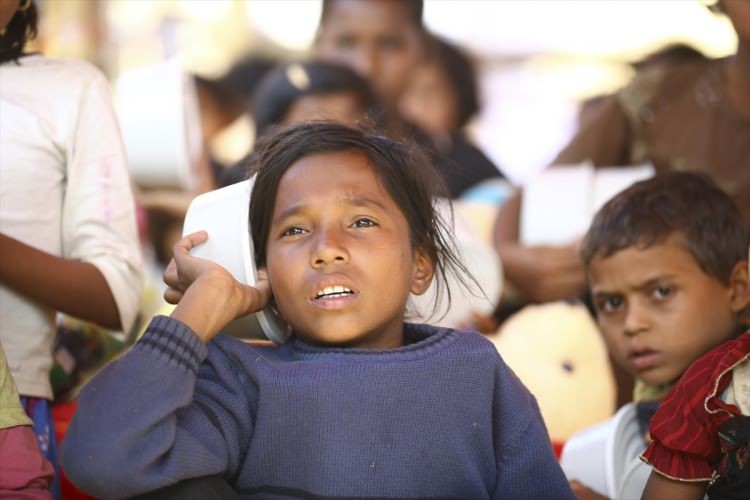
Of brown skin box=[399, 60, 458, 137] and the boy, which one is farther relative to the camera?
brown skin box=[399, 60, 458, 137]

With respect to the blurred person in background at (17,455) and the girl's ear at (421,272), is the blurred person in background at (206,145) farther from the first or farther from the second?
the blurred person in background at (17,455)

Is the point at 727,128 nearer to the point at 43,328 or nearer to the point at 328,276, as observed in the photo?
the point at 328,276

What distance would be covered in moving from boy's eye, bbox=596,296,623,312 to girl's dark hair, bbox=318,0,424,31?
2431mm

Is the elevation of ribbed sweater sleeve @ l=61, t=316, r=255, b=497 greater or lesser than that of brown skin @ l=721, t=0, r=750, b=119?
lesser

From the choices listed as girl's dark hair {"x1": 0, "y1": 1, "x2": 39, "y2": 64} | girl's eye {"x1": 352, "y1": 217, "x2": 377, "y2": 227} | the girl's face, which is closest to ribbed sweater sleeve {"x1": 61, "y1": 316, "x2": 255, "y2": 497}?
the girl's face

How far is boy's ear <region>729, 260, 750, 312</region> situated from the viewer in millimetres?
2074

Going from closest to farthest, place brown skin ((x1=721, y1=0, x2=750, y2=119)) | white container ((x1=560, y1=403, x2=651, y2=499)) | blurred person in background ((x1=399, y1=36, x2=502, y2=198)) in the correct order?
white container ((x1=560, y1=403, x2=651, y2=499)) → brown skin ((x1=721, y1=0, x2=750, y2=119)) → blurred person in background ((x1=399, y1=36, x2=502, y2=198))

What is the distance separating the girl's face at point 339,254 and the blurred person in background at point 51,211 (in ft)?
1.26

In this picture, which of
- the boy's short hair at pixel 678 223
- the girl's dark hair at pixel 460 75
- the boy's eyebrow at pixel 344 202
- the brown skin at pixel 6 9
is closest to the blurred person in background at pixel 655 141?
the boy's short hair at pixel 678 223

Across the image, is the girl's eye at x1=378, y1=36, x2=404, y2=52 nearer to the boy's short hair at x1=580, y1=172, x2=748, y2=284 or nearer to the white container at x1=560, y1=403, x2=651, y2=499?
the boy's short hair at x1=580, y1=172, x2=748, y2=284

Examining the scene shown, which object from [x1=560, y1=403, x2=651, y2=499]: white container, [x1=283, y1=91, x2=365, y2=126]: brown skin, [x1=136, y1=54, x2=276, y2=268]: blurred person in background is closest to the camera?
[x1=560, y1=403, x2=651, y2=499]: white container

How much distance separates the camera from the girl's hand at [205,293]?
1461 millimetres

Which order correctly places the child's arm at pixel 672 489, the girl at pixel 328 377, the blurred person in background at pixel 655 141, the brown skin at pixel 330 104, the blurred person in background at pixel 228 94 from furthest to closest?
the blurred person in background at pixel 228 94 < the brown skin at pixel 330 104 < the blurred person in background at pixel 655 141 < the child's arm at pixel 672 489 < the girl at pixel 328 377

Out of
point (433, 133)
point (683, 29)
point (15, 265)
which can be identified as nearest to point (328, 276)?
point (15, 265)
